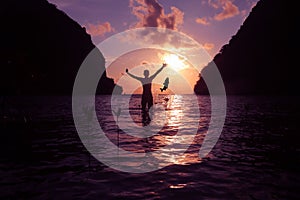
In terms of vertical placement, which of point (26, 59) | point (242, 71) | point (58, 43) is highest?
point (58, 43)

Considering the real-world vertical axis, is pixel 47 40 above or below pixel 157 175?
above

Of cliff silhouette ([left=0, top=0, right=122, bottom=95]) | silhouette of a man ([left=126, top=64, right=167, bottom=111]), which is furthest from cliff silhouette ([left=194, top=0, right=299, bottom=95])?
silhouette of a man ([left=126, top=64, right=167, bottom=111])

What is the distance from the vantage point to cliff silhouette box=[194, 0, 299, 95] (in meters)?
122

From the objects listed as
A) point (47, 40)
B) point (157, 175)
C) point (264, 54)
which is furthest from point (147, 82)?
point (47, 40)

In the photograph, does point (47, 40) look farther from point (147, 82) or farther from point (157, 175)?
point (157, 175)

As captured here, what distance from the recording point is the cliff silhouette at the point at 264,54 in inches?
4801

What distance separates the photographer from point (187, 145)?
475 inches

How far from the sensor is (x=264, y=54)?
133m

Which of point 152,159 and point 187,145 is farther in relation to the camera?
point 187,145

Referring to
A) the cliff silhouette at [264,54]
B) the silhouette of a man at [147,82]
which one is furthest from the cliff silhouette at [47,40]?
the silhouette of a man at [147,82]

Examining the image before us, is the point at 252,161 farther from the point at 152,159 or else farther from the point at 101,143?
the point at 101,143

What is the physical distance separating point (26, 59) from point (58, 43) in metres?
124

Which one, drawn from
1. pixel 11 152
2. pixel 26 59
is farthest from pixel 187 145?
pixel 26 59

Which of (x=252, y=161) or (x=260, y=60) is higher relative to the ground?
(x=260, y=60)
